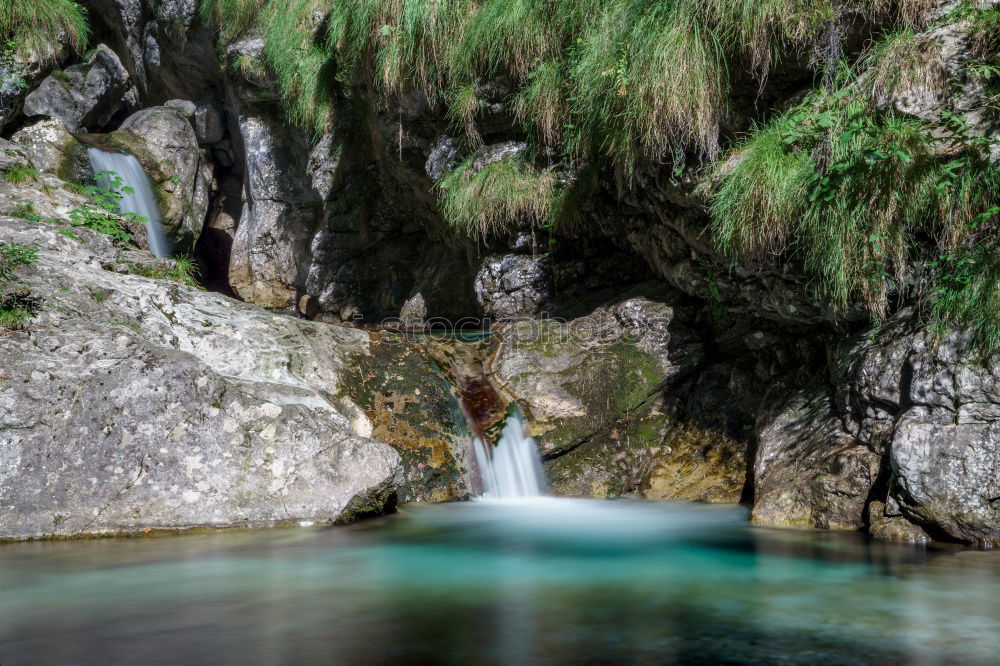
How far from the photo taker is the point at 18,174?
6934mm

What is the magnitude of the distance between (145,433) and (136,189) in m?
8.05

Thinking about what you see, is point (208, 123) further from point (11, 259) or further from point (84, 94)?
point (11, 259)

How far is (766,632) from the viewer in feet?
8.82

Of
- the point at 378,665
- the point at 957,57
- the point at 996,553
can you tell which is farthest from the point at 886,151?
the point at 378,665

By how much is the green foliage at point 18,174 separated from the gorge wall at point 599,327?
7 cm

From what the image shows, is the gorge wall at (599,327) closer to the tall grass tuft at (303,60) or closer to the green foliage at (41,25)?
the green foliage at (41,25)

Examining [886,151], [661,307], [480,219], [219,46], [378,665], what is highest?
[219,46]

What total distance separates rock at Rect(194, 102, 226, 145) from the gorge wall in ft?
15.1

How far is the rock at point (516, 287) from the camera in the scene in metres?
7.61

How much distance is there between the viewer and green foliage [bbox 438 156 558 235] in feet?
23.4

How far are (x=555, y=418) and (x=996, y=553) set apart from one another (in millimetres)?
3186

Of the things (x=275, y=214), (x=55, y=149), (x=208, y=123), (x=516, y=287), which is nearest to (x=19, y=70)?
(x=55, y=149)

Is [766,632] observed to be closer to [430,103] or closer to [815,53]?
[815,53]

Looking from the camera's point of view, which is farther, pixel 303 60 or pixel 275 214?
pixel 275 214
